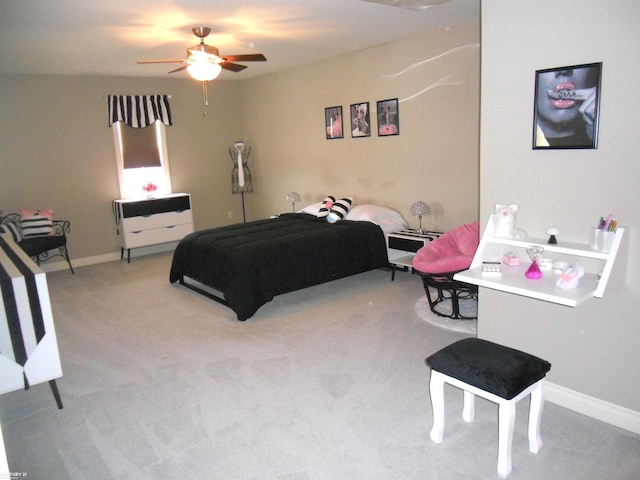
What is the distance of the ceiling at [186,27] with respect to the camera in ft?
11.5

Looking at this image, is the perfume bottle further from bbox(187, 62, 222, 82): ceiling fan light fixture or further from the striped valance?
the striped valance

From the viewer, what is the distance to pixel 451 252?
4168mm

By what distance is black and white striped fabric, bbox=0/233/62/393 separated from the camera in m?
2.58

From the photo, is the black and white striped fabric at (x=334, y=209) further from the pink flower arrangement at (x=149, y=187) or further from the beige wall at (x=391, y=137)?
the pink flower arrangement at (x=149, y=187)

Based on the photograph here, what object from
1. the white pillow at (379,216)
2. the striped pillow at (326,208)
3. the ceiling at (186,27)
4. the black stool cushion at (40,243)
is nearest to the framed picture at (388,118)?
the ceiling at (186,27)

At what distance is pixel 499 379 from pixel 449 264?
173cm

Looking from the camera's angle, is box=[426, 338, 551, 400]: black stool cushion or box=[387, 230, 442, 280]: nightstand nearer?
box=[426, 338, 551, 400]: black stool cushion

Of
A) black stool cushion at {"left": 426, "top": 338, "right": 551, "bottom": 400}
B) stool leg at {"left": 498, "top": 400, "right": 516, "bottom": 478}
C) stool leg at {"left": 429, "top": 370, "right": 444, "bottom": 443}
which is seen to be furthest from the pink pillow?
stool leg at {"left": 498, "top": 400, "right": 516, "bottom": 478}

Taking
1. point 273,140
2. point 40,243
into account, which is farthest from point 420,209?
point 40,243

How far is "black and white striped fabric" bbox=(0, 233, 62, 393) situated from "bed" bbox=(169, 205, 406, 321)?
5.51ft

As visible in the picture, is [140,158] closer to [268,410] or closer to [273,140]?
[273,140]

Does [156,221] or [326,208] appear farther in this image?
[156,221]

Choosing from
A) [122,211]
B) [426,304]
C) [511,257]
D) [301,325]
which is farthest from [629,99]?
[122,211]

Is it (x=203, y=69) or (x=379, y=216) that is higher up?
(x=203, y=69)
